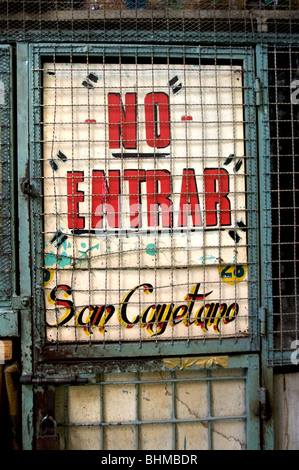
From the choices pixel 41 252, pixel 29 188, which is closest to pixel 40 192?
pixel 29 188

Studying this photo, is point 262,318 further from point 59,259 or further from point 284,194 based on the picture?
point 59,259

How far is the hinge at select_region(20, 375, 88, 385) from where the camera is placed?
1977 mm

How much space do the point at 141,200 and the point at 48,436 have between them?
61.9 inches

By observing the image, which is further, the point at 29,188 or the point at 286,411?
the point at 286,411

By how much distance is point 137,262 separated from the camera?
205 cm

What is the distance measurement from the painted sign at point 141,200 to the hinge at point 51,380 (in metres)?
0.24

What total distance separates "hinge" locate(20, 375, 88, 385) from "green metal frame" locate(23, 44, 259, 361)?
0.13m

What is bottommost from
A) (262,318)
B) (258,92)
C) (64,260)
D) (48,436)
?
(48,436)

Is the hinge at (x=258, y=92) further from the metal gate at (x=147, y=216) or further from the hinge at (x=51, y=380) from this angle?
the hinge at (x=51, y=380)

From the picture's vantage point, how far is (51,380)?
199 centimetres

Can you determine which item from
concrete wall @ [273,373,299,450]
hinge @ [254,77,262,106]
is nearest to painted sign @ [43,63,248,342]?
hinge @ [254,77,262,106]
